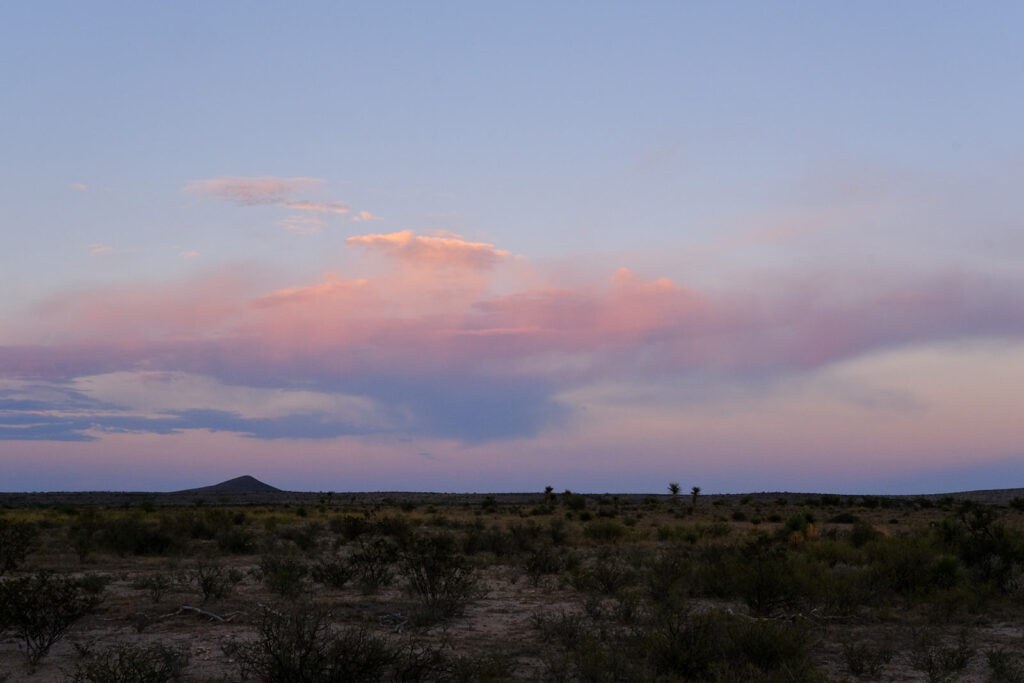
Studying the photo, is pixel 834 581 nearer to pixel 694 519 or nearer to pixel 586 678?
pixel 586 678

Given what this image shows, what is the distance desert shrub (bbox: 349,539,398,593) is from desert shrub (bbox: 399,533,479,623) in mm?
1059

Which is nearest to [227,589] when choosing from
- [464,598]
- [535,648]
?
[464,598]

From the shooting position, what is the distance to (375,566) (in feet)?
58.2

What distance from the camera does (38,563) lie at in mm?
21516

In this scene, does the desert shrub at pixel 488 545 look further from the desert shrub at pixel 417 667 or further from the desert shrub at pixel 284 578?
the desert shrub at pixel 417 667

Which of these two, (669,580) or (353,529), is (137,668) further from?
(353,529)

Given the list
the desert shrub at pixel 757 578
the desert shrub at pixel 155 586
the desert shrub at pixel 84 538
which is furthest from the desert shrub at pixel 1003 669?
the desert shrub at pixel 84 538

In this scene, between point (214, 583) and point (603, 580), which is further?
point (603, 580)

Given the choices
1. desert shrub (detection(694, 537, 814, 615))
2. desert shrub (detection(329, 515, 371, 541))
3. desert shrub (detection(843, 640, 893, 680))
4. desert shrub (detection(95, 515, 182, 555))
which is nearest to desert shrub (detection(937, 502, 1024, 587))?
desert shrub (detection(694, 537, 814, 615))

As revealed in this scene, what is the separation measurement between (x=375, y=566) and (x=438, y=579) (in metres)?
3.48

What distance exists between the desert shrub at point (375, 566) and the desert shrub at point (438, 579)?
1059 millimetres

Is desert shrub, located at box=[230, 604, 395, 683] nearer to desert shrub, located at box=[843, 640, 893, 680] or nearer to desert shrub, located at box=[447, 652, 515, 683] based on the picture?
desert shrub, located at box=[447, 652, 515, 683]

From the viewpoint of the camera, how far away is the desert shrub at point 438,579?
13578mm

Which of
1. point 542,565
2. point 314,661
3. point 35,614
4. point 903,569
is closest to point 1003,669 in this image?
point 903,569
